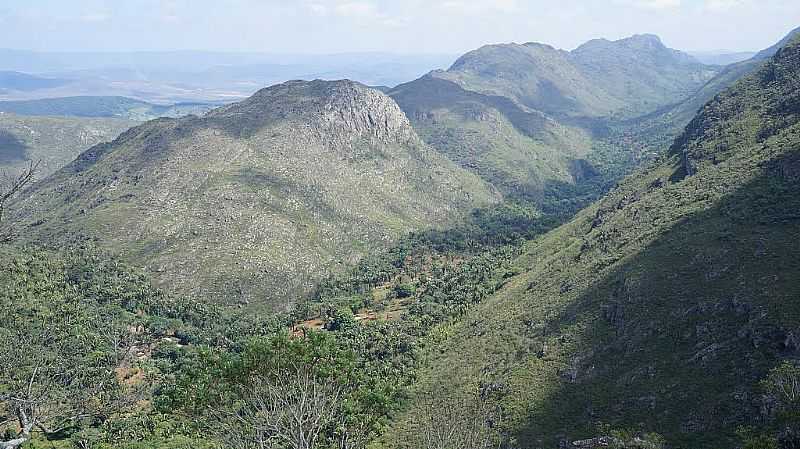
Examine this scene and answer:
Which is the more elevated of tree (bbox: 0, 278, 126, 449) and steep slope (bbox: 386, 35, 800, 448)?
steep slope (bbox: 386, 35, 800, 448)

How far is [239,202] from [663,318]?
4399 inches

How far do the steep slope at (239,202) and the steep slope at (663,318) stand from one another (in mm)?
56810

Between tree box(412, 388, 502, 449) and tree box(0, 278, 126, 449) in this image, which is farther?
tree box(0, 278, 126, 449)

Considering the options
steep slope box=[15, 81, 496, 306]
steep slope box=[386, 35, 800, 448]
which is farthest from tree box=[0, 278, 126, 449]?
steep slope box=[386, 35, 800, 448]

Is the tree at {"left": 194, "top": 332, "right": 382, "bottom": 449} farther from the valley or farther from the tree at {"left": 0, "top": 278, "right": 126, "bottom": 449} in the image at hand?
the tree at {"left": 0, "top": 278, "right": 126, "bottom": 449}

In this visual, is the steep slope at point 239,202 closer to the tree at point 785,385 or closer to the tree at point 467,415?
the tree at point 467,415

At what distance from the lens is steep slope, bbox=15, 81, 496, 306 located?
130 m

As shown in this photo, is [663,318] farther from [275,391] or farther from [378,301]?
[378,301]

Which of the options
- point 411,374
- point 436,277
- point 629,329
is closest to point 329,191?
point 436,277

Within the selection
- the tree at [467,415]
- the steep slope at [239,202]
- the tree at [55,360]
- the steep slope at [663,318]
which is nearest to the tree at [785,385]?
the steep slope at [663,318]

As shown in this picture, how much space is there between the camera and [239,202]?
14600cm

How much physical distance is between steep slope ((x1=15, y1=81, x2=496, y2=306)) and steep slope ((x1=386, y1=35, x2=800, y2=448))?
56.8 metres

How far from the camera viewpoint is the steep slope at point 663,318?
168ft

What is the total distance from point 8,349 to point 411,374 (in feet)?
177
